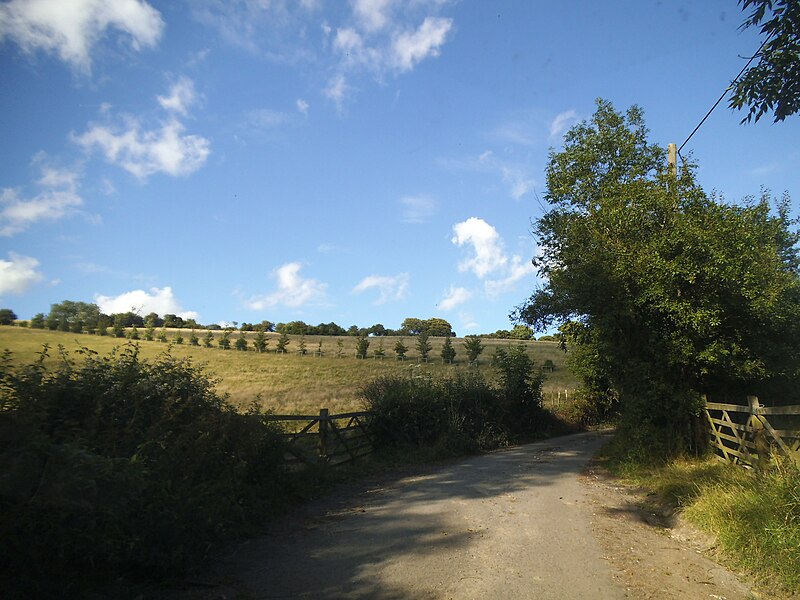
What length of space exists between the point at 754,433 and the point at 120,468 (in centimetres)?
969

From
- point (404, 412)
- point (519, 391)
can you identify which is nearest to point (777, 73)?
point (404, 412)

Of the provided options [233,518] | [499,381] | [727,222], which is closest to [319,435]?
[233,518]

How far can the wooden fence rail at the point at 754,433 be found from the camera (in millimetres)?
Answer: 7969

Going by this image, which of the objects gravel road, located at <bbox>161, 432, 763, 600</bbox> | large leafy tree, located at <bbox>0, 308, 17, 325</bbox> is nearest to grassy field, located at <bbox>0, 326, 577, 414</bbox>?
large leafy tree, located at <bbox>0, 308, 17, 325</bbox>

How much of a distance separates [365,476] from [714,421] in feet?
26.6

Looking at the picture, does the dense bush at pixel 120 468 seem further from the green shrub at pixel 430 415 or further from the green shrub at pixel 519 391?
the green shrub at pixel 519 391

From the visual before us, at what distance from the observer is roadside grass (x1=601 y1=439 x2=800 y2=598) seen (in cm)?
537

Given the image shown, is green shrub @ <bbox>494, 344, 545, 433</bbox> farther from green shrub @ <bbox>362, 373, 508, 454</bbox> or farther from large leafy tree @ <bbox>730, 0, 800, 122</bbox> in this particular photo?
large leafy tree @ <bbox>730, 0, 800, 122</bbox>

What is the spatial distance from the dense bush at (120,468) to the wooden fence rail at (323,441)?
1308mm

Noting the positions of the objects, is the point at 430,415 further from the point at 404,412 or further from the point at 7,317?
the point at 7,317

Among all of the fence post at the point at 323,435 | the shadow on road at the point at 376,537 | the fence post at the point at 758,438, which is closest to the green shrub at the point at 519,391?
the shadow on road at the point at 376,537

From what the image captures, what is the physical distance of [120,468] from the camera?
4.46 meters

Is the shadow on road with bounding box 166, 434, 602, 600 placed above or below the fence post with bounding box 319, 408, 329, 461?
below

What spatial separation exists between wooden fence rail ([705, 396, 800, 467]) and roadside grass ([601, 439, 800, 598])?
41 cm
